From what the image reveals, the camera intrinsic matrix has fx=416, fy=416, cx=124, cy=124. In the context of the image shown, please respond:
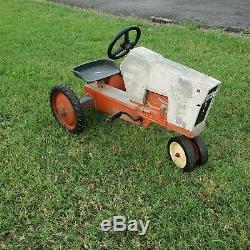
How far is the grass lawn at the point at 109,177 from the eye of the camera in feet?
10.3

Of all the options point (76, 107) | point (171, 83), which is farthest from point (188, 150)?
point (76, 107)

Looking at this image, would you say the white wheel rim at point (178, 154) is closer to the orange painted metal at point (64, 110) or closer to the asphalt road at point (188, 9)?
the orange painted metal at point (64, 110)

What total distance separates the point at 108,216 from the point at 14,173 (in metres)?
1.01

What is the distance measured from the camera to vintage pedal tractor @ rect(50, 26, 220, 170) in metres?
3.52

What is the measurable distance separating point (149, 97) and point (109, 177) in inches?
32.8

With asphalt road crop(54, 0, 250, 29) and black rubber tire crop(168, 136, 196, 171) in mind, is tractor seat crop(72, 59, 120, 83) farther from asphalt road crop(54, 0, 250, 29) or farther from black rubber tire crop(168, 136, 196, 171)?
asphalt road crop(54, 0, 250, 29)

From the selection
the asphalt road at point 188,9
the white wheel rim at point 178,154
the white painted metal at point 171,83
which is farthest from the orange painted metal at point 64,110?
the asphalt road at point 188,9

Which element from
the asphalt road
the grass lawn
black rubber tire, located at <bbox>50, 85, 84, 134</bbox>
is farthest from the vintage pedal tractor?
the asphalt road

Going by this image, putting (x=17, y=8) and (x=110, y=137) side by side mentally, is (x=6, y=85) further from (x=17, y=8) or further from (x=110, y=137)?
(x=17, y=8)

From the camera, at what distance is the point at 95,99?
4.37 m

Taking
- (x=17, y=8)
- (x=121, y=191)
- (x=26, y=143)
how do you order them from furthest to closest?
(x=17, y=8) < (x=26, y=143) < (x=121, y=191)

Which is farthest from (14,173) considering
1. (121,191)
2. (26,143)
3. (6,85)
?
(6,85)

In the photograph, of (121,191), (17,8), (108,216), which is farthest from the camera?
(17,8)

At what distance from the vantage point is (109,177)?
3713 mm
